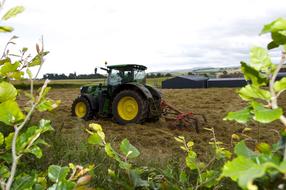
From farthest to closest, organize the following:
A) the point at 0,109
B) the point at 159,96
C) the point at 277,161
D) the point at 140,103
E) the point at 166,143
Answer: the point at 159,96 < the point at 140,103 < the point at 166,143 < the point at 0,109 < the point at 277,161

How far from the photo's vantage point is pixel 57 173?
1.05 meters

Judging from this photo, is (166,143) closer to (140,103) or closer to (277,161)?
(140,103)

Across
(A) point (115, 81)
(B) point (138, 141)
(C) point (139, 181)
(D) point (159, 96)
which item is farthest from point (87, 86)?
(C) point (139, 181)

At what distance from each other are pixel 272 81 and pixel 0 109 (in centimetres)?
63

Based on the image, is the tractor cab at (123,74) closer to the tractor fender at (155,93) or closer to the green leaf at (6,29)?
the tractor fender at (155,93)

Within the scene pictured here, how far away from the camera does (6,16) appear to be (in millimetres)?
1004

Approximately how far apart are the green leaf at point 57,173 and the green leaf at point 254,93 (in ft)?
1.74

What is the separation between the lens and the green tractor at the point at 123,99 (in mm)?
10961

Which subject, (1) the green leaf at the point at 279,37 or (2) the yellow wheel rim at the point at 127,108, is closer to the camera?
(1) the green leaf at the point at 279,37

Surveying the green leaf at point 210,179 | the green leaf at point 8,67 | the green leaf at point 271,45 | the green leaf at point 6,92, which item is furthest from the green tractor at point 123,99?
the green leaf at point 271,45

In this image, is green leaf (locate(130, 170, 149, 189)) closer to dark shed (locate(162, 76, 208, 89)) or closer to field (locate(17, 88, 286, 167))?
field (locate(17, 88, 286, 167))

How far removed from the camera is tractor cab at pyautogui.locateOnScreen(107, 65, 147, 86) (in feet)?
38.3

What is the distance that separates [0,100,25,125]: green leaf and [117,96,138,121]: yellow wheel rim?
33.3ft

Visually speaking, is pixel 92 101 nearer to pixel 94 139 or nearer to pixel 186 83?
pixel 94 139
